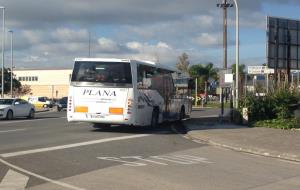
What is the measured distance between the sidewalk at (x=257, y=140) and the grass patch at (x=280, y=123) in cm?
103

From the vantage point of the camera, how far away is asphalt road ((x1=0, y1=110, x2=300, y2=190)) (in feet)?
36.7

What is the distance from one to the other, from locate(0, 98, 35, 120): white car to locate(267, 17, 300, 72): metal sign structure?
15.8m

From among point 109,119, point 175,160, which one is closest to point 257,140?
point 175,160

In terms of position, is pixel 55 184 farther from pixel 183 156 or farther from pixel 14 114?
pixel 14 114

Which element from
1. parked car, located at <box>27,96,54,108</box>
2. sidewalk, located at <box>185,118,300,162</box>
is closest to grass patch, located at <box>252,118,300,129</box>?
sidewalk, located at <box>185,118,300,162</box>

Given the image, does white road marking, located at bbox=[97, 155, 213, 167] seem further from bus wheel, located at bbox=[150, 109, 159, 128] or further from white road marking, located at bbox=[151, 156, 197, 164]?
bus wheel, located at bbox=[150, 109, 159, 128]

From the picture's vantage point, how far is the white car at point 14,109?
37.1 m

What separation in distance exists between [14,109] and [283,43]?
1690 centimetres

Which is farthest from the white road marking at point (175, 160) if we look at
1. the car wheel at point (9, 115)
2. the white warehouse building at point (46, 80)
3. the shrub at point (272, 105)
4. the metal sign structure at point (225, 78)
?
the white warehouse building at point (46, 80)

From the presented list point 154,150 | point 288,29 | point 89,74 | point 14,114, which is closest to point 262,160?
point 154,150

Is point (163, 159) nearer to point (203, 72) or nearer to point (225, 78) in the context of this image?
point (225, 78)

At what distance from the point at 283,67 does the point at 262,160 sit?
22.5 meters

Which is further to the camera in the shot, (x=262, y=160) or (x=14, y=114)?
(x=14, y=114)

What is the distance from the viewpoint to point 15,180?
11.4 meters
